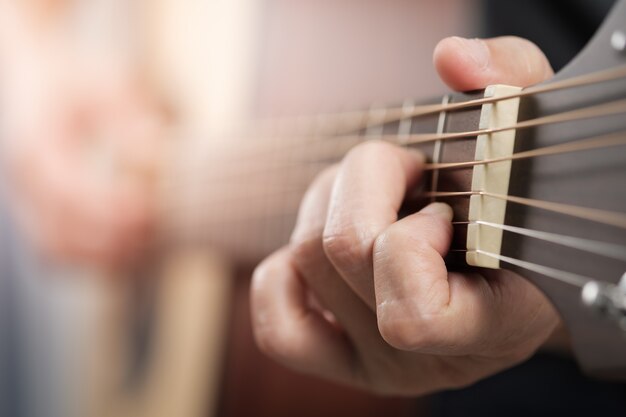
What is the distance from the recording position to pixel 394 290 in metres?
0.39

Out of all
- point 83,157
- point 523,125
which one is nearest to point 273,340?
point 523,125

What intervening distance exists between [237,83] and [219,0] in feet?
0.64

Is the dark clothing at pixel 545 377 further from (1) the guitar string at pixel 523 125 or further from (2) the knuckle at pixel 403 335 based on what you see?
(2) the knuckle at pixel 403 335

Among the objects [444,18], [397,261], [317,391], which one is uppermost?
[444,18]

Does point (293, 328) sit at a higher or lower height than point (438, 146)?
lower

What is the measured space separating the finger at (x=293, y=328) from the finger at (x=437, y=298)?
14 centimetres

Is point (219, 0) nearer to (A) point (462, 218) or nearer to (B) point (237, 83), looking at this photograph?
(B) point (237, 83)

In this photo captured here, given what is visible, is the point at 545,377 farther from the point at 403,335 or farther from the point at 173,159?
the point at 173,159

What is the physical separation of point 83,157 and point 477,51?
42.4 inches

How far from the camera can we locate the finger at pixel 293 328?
547 millimetres

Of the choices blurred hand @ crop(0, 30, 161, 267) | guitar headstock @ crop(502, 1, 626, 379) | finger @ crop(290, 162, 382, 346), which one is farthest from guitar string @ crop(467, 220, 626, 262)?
blurred hand @ crop(0, 30, 161, 267)

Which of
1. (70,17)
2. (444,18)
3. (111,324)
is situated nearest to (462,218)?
(444,18)

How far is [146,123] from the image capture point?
52.4 inches

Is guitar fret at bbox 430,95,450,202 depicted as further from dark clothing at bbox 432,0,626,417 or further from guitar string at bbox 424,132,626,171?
dark clothing at bbox 432,0,626,417
